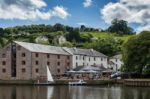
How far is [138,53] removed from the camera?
111 m

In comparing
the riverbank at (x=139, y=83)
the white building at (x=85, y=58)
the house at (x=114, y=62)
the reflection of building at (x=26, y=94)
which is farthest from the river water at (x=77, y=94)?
the house at (x=114, y=62)

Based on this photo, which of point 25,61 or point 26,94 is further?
point 25,61

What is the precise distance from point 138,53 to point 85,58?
40.3 metres

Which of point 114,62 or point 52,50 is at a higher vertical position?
point 52,50

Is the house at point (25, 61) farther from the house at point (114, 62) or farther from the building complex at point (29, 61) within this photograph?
the house at point (114, 62)

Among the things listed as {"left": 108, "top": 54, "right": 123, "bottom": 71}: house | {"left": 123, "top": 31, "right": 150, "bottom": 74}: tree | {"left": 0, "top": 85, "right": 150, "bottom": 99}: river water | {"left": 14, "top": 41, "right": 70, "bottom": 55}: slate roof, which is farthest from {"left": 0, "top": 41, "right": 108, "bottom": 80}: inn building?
{"left": 0, "top": 85, "right": 150, "bottom": 99}: river water

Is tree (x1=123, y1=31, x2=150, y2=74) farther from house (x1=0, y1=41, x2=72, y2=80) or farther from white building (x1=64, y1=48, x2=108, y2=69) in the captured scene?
white building (x1=64, y1=48, x2=108, y2=69)

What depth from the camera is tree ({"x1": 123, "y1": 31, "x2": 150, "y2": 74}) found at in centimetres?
11050

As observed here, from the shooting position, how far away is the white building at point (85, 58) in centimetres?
14441

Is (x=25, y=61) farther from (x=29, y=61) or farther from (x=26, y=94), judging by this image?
(x=26, y=94)

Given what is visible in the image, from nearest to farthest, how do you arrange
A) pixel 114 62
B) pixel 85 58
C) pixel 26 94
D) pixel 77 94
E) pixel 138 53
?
pixel 77 94 → pixel 26 94 → pixel 138 53 → pixel 85 58 → pixel 114 62

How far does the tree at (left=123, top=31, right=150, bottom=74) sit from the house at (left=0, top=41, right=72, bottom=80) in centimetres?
2861

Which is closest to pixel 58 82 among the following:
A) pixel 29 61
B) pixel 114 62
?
pixel 29 61

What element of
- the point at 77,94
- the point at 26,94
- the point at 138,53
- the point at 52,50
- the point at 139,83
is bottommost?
the point at 77,94
